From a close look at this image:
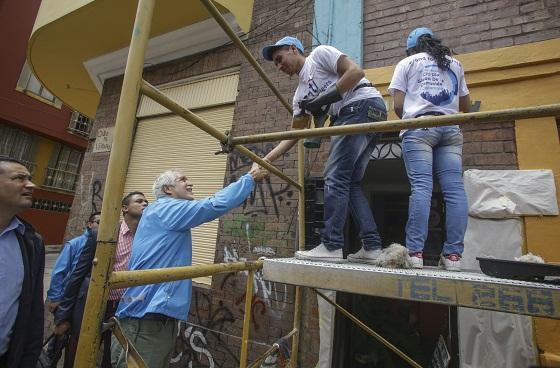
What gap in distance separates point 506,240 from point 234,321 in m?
2.79

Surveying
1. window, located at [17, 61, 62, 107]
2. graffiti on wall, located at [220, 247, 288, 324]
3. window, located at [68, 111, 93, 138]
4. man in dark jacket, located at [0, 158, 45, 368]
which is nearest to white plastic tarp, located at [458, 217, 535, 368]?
graffiti on wall, located at [220, 247, 288, 324]

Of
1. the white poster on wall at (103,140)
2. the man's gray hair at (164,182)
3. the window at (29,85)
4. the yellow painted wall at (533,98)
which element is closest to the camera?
the yellow painted wall at (533,98)

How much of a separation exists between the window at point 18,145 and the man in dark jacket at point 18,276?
14329 mm

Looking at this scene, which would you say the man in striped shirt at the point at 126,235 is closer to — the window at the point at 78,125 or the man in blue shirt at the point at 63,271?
the man in blue shirt at the point at 63,271

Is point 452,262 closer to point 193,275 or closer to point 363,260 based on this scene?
point 363,260

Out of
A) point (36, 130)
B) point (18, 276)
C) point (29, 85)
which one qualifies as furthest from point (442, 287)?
point (29, 85)

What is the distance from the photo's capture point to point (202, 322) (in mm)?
3742

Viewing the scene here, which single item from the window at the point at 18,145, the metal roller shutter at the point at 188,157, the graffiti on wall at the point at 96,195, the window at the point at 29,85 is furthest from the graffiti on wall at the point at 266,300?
the window at the point at 18,145

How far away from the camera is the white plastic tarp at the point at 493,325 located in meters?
2.37

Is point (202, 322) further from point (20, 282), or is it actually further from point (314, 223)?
point (20, 282)

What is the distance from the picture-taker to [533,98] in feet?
9.05

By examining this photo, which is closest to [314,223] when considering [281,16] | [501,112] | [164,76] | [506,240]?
[506,240]

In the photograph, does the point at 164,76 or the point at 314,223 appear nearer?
the point at 314,223

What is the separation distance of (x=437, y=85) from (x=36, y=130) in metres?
16.7
